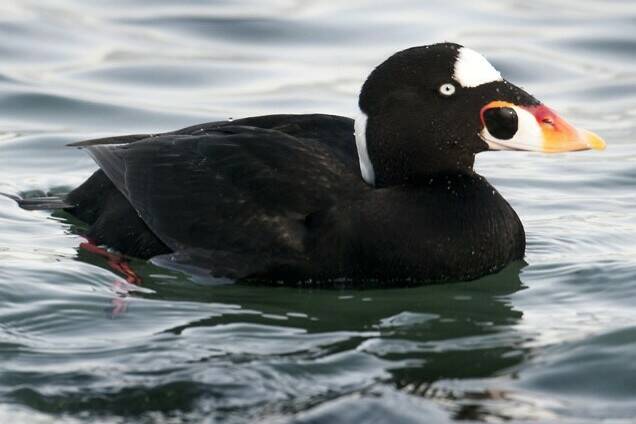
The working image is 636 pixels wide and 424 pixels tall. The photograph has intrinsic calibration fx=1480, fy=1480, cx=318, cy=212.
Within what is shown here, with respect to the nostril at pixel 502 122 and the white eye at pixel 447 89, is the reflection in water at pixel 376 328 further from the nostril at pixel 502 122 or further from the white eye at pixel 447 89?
the white eye at pixel 447 89

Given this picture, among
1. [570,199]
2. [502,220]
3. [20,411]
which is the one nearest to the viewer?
[20,411]

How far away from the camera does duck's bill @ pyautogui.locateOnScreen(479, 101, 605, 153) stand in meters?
6.01

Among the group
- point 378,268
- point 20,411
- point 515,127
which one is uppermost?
point 515,127

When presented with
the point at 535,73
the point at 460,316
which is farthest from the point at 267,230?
the point at 535,73

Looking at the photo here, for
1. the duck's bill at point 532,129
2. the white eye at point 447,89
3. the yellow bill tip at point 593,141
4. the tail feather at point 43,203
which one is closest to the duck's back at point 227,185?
the tail feather at point 43,203

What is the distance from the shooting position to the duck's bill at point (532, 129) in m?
6.01

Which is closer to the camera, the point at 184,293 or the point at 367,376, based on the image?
the point at 367,376

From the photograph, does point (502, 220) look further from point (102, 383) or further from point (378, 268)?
point (102, 383)

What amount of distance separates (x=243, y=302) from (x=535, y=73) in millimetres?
5674

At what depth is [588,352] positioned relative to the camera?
5133 millimetres

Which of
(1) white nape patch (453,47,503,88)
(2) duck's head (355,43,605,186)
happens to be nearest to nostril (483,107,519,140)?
(2) duck's head (355,43,605,186)

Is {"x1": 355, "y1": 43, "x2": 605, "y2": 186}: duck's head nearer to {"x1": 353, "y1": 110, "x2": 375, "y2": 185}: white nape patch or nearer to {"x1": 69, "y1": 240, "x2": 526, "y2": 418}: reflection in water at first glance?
{"x1": 353, "y1": 110, "x2": 375, "y2": 185}: white nape patch

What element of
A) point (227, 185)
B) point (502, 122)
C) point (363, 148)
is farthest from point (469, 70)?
point (227, 185)

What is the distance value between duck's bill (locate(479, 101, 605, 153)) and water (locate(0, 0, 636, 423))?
58 centimetres
